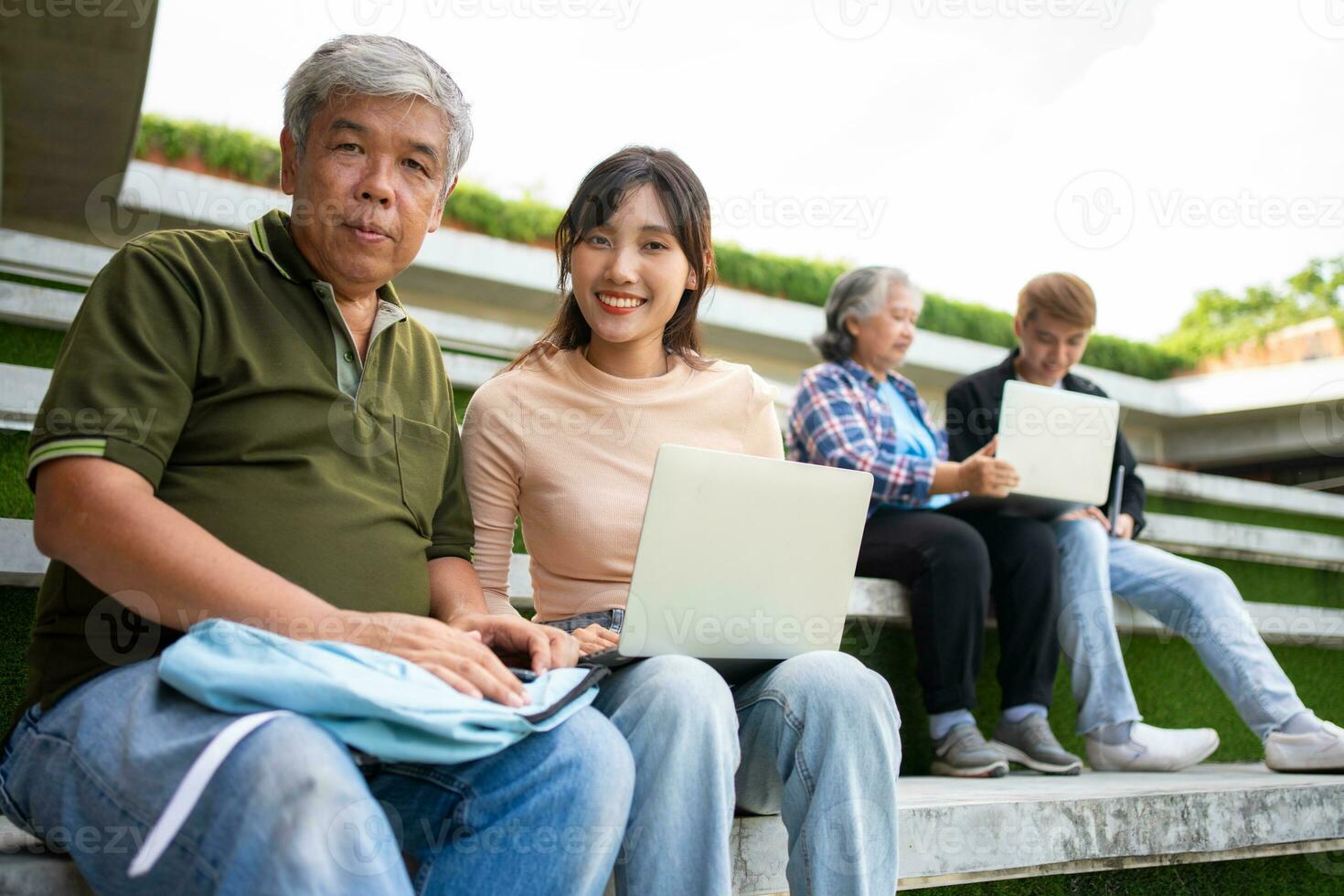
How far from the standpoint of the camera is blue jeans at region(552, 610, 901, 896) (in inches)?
42.8

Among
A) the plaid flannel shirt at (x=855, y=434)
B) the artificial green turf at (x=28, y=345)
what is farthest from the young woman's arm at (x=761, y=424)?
the artificial green turf at (x=28, y=345)

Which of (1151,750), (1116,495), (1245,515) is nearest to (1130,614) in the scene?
(1116,495)

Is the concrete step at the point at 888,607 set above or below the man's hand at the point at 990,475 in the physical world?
below

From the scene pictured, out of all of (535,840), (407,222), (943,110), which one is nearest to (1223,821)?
(535,840)

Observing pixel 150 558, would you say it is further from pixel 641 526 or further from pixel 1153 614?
pixel 1153 614

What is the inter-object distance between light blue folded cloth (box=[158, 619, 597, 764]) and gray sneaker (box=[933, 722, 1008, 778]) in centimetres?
141

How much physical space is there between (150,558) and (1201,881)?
1.89 meters

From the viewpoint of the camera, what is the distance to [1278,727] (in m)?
2.32

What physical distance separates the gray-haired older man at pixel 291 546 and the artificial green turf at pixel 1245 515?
2885 mm

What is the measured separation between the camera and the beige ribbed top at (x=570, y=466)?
61.7 inches

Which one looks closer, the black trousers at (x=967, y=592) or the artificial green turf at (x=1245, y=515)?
the black trousers at (x=967, y=592)

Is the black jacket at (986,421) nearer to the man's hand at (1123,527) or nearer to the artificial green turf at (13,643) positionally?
the man's hand at (1123,527)

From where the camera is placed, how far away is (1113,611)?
101 inches

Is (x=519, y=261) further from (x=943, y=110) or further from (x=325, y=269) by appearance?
(x=325, y=269)
